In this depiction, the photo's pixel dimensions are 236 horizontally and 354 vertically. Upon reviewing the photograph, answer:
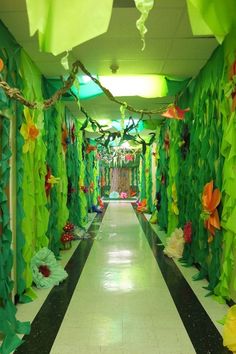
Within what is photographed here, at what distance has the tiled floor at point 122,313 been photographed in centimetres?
236

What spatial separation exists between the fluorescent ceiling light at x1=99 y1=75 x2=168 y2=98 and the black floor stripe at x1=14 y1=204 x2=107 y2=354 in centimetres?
230

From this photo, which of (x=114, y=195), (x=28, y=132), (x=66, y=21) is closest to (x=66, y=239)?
(x=28, y=132)

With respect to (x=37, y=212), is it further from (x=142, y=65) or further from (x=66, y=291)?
(x=142, y=65)

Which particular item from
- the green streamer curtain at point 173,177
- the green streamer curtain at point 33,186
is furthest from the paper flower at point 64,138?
the green streamer curtain at point 173,177

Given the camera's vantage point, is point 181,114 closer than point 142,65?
Yes

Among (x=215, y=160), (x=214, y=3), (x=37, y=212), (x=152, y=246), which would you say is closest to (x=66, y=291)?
(x=37, y=212)

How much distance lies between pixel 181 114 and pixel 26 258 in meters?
2.01

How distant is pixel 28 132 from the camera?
131 inches

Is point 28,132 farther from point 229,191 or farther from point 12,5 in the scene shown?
point 229,191

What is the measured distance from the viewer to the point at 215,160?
11.0 ft

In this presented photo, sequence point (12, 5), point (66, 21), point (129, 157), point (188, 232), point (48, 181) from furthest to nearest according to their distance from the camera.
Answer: point (129, 157)
point (188, 232)
point (48, 181)
point (12, 5)
point (66, 21)

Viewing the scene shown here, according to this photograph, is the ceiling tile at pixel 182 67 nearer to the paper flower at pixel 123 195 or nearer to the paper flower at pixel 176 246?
the paper flower at pixel 176 246

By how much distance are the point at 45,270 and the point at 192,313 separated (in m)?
1.65

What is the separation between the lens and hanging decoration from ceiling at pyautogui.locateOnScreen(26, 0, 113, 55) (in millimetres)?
1092
